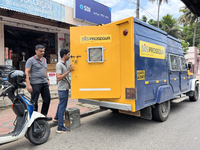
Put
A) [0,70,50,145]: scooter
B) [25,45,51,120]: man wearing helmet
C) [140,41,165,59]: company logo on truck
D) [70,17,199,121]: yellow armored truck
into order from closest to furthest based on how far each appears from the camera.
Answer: [0,70,50,145]: scooter
[70,17,199,121]: yellow armored truck
[140,41,165,59]: company logo on truck
[25,45,51,120]: man wearing helmet

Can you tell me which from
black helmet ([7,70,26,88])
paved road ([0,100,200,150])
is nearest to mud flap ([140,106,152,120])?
paved road ([0,100,200,150])

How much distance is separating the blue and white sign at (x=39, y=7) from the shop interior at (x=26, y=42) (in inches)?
88.8

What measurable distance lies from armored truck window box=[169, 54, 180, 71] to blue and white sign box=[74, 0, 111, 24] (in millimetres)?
5931

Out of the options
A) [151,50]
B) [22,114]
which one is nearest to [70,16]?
[151,50]

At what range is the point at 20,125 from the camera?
292 centimetres

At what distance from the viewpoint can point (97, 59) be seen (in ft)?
11.7

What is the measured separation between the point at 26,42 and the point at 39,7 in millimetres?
4993

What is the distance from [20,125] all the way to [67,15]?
23.3 ft

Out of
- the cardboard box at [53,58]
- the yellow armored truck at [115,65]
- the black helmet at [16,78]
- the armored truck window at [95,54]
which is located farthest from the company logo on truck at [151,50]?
the cardboard box at [53,58]

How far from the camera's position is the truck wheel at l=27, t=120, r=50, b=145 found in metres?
3.02

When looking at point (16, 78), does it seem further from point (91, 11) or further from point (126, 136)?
point (91, 11)

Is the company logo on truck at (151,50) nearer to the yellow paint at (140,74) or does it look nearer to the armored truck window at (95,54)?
the yellow paint at (140,74)

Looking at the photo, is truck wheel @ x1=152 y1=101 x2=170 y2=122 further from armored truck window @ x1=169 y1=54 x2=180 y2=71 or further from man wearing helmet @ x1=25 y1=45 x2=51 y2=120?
man wearing helmet @ x1=25 y1=45 x2=51 y2=120

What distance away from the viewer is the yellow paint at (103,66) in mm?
3557
